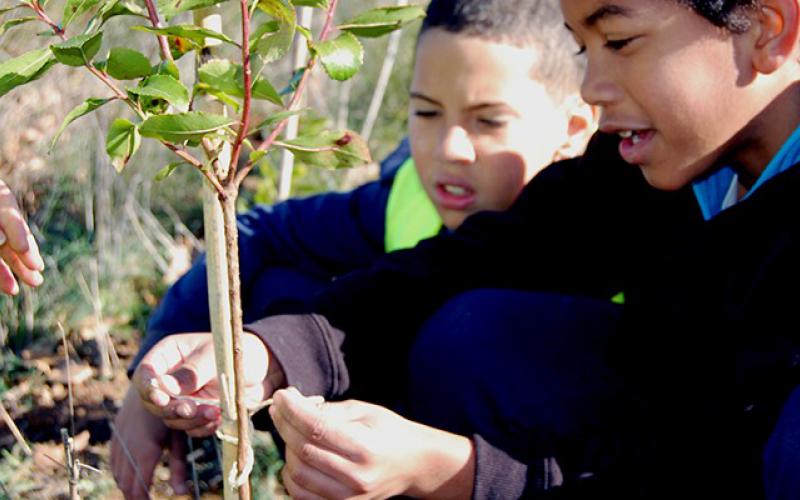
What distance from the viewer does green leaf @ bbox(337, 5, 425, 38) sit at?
1.23 meters

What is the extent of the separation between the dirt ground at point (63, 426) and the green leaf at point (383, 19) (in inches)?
42.6

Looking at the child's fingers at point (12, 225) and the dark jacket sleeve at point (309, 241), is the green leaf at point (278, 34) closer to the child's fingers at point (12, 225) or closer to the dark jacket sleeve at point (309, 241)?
the child's fingers at point (12, 225)

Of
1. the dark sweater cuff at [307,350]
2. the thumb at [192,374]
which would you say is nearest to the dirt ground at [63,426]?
the dark sweater cuff at [307,350]

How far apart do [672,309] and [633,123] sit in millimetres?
295

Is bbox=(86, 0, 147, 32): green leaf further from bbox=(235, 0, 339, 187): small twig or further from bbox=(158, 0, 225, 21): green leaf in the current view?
bbox=(235, 0, 339, 187): small twig

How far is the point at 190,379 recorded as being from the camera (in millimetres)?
1606

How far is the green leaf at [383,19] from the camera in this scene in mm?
1231

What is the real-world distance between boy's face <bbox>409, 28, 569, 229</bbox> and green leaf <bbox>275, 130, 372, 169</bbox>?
0.87 metres

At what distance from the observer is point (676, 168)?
1588 millimetres

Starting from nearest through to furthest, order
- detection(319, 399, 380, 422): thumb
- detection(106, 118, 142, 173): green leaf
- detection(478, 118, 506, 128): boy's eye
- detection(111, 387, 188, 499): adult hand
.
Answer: detection(106, 118, 142, 173): green leaf, detection(319, 399, 380, 422): thumb, detection(111, 387, 188, 499): adult hand, detection(478, 118, 506, 128): boy's eye

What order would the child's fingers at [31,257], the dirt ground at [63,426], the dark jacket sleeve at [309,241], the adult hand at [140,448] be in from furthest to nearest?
the dark jacket sleeve at [309,241] < the dirt ground at [63,426] < the adult hand at [140,448] < the child's fingers at [31,257]

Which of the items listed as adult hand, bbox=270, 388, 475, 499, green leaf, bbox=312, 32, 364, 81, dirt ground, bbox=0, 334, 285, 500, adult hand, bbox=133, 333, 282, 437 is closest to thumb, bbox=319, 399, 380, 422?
adult hand, bbox=270, 388, 475, 499

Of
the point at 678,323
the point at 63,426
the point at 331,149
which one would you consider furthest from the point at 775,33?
the point at 63,426

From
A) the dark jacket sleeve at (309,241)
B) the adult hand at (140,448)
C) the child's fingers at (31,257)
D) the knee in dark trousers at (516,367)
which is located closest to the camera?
the child's fingers at (31,257)
